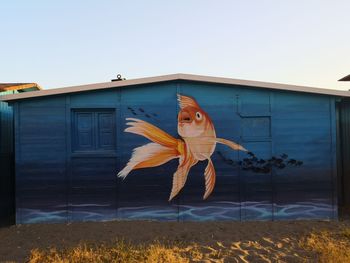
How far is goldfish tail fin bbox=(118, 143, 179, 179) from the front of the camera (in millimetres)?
9039

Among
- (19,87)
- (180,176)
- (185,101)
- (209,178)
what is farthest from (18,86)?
(209,178)

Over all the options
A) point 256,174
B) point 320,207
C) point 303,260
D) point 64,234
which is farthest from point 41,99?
point 320,207

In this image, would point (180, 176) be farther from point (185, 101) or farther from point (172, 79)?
point (172, 79)

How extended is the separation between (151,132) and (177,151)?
2.65 feet

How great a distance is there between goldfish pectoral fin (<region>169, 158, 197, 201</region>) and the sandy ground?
799 mm

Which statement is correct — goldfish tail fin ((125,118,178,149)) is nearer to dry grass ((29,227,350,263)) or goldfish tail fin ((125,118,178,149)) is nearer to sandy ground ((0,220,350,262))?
sandy ground ((0,220,350,262))

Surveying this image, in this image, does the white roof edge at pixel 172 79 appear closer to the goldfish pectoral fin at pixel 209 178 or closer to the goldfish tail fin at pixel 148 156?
the goldfish tail fin at pixel 148 156

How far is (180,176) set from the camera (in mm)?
9094

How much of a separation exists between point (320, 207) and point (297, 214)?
0.63m

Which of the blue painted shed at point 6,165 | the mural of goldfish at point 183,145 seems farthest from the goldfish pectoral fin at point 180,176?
the blue painted shed at point 6,165

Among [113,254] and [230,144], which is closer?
[113,254]

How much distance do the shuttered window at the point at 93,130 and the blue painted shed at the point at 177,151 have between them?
25mm

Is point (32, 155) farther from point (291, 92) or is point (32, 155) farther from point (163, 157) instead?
point (291, 92)

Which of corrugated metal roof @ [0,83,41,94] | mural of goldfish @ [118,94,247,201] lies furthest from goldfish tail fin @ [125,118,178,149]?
corrugated metal roof @ [0,83,41,94]
